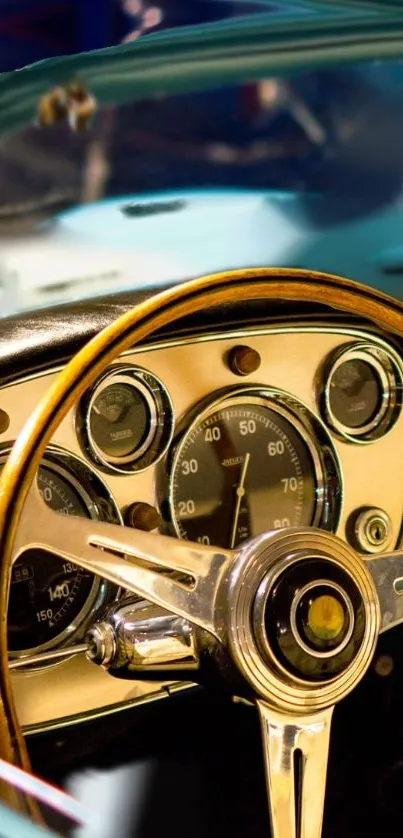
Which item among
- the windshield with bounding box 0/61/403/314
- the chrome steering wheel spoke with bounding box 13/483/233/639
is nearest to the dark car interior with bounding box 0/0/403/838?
the chrome steering wheel spoke with bounding box 13/483/233/639

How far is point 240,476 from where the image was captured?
1.99 metres

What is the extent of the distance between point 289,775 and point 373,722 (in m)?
0.53

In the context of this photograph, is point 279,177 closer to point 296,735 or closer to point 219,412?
point 219,412

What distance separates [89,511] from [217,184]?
1.91 metres

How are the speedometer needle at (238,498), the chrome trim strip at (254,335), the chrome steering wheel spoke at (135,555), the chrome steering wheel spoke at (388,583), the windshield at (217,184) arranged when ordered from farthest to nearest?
1. the windshield at (217,184)
2. the speedometer needle at (238,498)
3. the chrome trim strip at (254,335)
4. the chrome steering wheel spoke at (388,583)
5. the chrome steering wheel spoke at (135,555)

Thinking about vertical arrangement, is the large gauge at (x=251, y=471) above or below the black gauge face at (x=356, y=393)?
below

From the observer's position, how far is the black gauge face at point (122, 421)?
1863 mm

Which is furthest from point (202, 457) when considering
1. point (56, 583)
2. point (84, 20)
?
point (84, 20)

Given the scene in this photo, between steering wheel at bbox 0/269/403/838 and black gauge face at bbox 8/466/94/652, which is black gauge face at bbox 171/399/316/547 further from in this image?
steering wheel at bbox 0/269/403/838

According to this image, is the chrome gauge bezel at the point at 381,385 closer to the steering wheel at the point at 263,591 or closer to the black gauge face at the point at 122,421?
the black gauge face at the point at 122,421

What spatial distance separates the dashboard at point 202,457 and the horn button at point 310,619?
414 mm

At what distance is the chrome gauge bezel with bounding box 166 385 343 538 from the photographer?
190cm

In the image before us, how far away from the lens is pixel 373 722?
2014mm

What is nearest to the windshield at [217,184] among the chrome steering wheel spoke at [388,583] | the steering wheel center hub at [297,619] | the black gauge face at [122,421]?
the black gauge face at [122,421]
